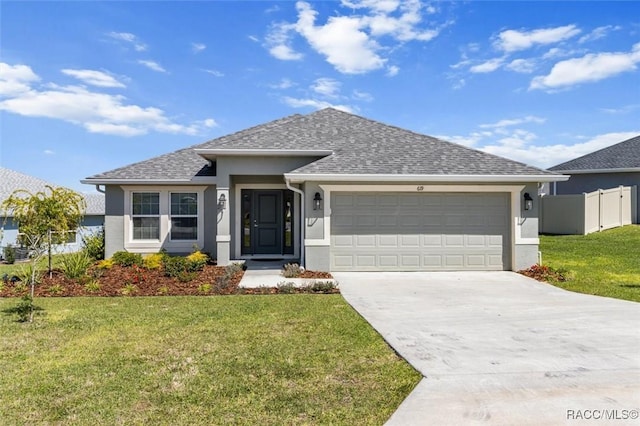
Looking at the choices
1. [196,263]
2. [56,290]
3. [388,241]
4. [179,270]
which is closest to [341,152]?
[388,241]

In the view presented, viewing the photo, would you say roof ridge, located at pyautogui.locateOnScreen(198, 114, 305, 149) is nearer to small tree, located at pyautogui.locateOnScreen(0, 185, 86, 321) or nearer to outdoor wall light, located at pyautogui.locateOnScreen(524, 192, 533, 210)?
small tree, located at pyautogui.locateOnScreen(0, 185, 86, 321)

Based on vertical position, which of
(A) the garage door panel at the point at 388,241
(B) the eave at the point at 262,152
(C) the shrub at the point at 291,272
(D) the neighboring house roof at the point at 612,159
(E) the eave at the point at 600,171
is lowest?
(C) the shrub at the point at 291,272

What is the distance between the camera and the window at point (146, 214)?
1409 cm

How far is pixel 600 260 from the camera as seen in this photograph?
43.4 feet

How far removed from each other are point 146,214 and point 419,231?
9086 mm

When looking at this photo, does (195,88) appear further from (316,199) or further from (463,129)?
(463,129)

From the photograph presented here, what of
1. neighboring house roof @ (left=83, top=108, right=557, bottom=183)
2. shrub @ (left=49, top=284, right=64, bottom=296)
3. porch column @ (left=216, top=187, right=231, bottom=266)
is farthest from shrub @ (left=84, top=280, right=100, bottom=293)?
neighboring house roof @ (left=83, top=108, right=557, bottom=183)

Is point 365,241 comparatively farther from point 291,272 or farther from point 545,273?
point 545,273

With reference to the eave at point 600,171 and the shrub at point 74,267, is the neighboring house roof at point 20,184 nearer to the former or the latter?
the shrub at point 74,267

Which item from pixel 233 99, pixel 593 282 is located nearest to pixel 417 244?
pixel 593 282

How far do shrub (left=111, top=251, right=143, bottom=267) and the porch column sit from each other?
253cm

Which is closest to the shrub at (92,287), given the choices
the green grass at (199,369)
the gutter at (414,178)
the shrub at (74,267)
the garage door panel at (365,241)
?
the shrub at (74,267)

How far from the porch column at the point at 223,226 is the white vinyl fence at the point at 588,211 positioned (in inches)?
636

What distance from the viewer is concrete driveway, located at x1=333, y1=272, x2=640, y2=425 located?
11.5ft
